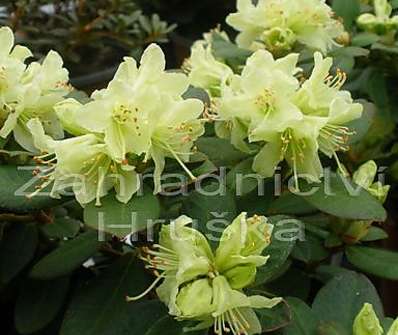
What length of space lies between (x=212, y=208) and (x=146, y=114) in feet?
0.33

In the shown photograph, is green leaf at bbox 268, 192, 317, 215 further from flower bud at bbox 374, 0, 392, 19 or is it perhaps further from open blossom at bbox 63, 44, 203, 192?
flower bud at bbox 374, 0, 392, 19

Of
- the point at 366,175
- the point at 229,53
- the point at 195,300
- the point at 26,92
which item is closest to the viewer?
the point at 195,300

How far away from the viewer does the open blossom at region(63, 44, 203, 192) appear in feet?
2.36

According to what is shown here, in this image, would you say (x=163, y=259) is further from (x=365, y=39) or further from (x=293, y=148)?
(x=365, y=39)

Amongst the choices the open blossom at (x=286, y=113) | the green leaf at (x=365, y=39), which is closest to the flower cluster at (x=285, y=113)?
the open blossom at (x=286, y=113)

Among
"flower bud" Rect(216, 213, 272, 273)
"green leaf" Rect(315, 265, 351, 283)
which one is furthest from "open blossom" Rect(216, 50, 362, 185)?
"green leaf" Rect(315, 265, 351, 283)

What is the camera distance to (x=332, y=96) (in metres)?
0.79

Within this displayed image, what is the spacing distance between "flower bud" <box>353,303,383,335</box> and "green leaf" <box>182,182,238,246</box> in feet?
0.46

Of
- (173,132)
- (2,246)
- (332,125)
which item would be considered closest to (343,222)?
(332,125)

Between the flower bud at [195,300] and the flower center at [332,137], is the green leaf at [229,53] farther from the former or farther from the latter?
the flower bud at [195,300]

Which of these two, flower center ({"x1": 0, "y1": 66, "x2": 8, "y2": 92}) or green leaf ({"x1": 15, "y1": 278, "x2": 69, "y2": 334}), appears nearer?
flower center ({"x1": 0, "y1": 66, "x2": 8, "y2": 92})

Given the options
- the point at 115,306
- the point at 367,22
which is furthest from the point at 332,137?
the point at 367,22

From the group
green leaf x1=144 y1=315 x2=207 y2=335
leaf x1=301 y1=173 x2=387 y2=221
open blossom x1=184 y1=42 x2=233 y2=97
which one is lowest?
green leaf x1=144 y1=315 x2=207 y2=335

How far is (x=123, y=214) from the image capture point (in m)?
0.71
